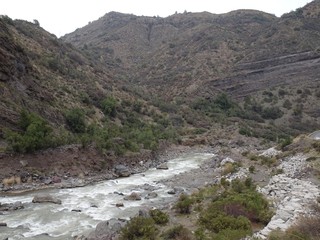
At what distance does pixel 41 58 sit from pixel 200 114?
34383mm

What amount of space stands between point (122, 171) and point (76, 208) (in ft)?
41.7

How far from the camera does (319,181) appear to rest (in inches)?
969

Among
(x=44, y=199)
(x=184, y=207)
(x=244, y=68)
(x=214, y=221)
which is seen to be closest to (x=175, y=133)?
(x=44, y=199)

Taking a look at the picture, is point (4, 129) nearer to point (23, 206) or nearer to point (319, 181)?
point (23, 206)

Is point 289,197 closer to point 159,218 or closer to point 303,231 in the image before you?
point 159,218

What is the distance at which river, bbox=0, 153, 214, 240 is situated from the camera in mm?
18203

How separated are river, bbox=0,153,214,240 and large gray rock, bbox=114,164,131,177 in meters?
1.16

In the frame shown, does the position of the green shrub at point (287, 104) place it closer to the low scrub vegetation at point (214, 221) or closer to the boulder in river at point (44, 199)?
the low scrub vegetation at point (214, 221)

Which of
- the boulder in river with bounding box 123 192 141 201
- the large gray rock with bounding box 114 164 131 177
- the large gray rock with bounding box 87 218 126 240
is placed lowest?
the large gray rock with bounding box 114 164 131 177

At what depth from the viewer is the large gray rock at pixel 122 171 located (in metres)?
34.2

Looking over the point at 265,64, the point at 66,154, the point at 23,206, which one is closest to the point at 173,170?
the point at 66,154

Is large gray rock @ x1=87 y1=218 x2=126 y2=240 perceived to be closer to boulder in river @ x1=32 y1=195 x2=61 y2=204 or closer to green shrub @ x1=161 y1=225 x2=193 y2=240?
green shrub @ x1=161 y1=225 x2=193 y2=240

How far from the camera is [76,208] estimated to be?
73.2 ft

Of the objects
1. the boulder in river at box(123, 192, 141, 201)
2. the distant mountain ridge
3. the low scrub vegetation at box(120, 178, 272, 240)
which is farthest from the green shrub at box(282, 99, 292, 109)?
the low scrub vegetation at box(120, 178, 272, 240)
